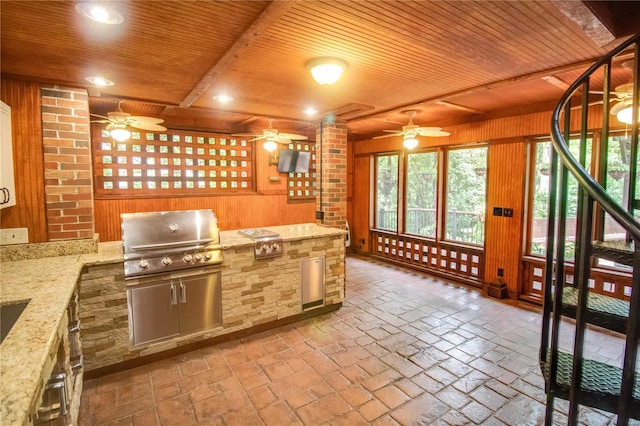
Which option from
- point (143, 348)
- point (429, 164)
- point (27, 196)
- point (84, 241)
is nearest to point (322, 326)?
point (143, 348)

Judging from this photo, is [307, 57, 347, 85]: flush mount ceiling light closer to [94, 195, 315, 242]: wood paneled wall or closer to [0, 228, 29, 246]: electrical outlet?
[0, 228, 29, 246]: electrical outlet

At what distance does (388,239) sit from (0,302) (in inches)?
224

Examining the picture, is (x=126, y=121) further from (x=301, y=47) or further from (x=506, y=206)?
(x=506, y=206)

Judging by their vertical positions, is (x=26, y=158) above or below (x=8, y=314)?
above

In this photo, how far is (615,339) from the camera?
11.2 ft

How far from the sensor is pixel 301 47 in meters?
2.23

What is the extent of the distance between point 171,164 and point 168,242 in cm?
253

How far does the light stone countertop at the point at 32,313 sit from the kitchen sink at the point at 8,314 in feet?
0.08

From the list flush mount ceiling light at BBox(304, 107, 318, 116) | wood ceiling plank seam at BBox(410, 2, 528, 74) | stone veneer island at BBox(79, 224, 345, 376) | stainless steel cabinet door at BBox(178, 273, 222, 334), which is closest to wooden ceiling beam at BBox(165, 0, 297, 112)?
wood ceiling plank seam at BBox(410, 2, 528, 74)

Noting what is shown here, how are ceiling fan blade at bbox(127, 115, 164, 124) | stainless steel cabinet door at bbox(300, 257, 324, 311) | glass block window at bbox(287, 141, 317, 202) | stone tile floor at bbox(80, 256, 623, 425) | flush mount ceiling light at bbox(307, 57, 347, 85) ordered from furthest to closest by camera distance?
glass block window at bbox(287, 141, 317, 202) → stainless steel cabinet door at bbox(300, 257, 324, 311) → ceiling fan blade at bbox(127, 115, 164, 124) → flush mount ceiling light at bbox(307, 57, 347, 85) → stone tile floor at bbox(80, 256, 623, 425)

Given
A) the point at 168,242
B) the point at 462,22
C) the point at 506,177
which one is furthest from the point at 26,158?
the point at 506,177

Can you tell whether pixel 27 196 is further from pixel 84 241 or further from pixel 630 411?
pixel 630 411

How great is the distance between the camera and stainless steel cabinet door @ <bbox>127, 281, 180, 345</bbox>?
289 centimetres

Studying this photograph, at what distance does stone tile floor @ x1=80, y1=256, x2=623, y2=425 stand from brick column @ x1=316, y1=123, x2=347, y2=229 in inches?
52.3
